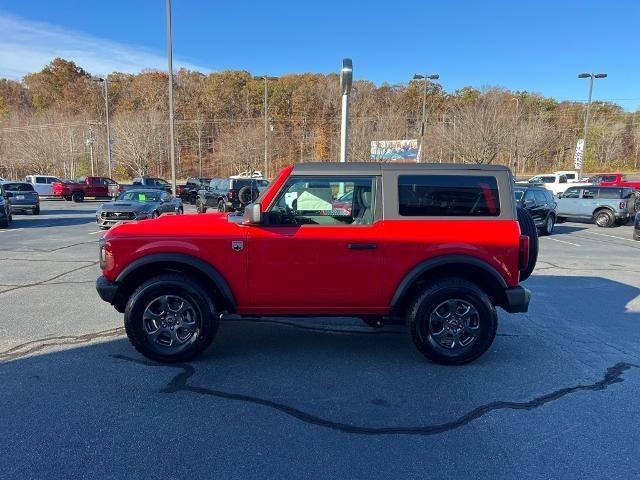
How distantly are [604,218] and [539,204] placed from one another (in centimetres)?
593

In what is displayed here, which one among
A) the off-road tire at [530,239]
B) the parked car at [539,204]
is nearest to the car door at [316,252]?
the off-road tire at [530,239]

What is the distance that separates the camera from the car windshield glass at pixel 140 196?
14.9m

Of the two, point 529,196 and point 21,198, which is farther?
point 21,198

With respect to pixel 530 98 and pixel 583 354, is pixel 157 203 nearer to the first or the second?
pixel 583 354

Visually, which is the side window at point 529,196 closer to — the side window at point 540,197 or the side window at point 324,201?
the side window at point 540,197

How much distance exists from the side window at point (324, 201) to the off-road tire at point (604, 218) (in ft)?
60.6

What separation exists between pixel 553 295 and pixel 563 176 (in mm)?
31842

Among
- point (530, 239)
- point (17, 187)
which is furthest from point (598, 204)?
point (17, 187)

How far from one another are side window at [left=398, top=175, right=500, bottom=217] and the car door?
0.38 meters

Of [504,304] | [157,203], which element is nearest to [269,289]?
[504,304]

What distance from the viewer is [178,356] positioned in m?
4.07

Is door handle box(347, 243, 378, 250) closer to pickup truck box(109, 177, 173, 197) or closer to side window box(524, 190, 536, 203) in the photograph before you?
side window box(524, 190, 536, 203)

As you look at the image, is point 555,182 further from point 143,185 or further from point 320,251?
point 320,251

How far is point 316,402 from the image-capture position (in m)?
3.40
